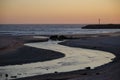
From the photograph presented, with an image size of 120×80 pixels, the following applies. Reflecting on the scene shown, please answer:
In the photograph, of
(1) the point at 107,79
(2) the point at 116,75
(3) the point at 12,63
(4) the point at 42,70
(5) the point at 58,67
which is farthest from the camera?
(3) the point at 12,63

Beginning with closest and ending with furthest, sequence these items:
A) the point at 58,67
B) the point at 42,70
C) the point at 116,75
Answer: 1. the point at 116,75
2. the point at 42,70
3. the point at 58,67

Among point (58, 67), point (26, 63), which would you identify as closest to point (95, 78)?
point (58, 67)

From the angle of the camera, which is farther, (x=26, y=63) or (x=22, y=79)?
(x=26, y=63)

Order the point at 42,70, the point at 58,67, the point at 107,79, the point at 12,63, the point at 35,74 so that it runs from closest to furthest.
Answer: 1. the point at 107,79
2. the point at 35,74
3. the point at 42,70
4. the point at 58,67
5. the point at 12,63

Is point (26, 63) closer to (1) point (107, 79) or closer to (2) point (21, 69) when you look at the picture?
(2) point (21, 69)

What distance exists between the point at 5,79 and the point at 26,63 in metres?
7.14

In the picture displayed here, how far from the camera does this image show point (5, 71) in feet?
64.4

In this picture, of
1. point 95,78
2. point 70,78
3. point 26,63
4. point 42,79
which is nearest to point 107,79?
point 95,78

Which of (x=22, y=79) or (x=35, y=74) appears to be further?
(x=35, y=74)

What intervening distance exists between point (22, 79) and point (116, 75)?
456 centimetres

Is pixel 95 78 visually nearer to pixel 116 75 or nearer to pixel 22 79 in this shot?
pixel 116 75

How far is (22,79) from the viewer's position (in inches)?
658

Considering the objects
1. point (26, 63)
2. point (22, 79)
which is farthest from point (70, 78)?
point (26, 63)

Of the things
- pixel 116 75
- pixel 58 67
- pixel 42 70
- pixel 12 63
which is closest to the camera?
pixel 116 75
